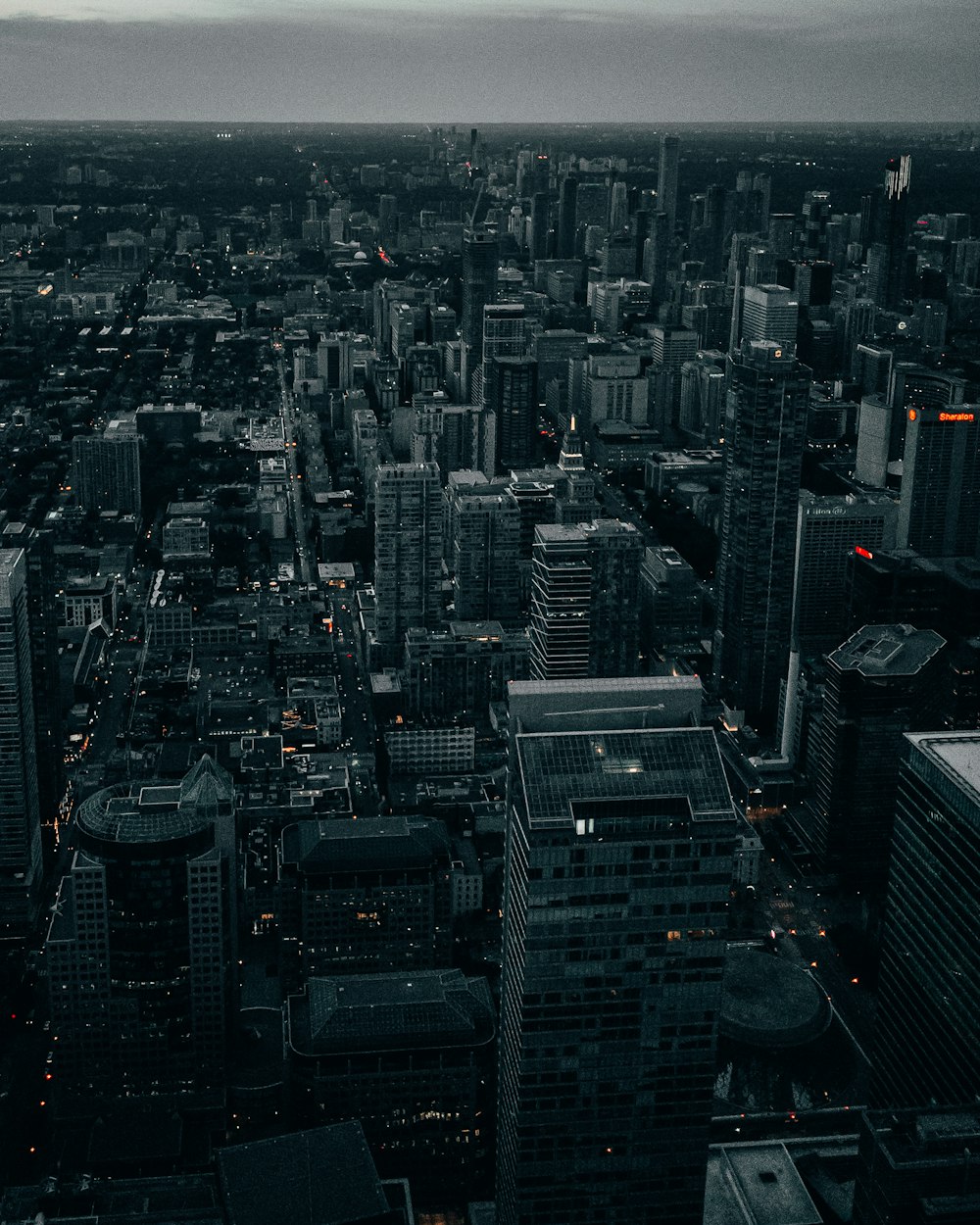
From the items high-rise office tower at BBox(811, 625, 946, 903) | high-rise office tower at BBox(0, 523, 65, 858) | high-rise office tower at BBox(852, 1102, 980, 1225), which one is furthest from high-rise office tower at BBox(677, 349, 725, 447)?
high-rise office tower at BBox(852, 1102, 980, 1225)

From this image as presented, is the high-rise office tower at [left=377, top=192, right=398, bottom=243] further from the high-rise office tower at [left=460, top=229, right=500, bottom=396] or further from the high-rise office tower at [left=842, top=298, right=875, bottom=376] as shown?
the high-rise office tower at [left=842, top=298, right=875, bottom=376]

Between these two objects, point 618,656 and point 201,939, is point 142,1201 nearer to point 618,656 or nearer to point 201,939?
point 201,939

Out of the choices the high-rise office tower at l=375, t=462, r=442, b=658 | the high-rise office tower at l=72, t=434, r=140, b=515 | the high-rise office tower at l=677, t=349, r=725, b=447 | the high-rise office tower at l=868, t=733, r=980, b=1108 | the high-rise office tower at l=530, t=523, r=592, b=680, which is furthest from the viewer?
the high-rise office tower at l=677, t=349, r=725, b=447

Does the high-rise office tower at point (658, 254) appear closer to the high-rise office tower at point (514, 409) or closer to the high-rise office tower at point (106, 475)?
the high-rise office tower at point (514, 409)

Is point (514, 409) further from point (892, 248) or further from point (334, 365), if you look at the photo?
point (892, 248)

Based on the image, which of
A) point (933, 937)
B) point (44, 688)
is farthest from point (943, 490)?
point (933, 937)
